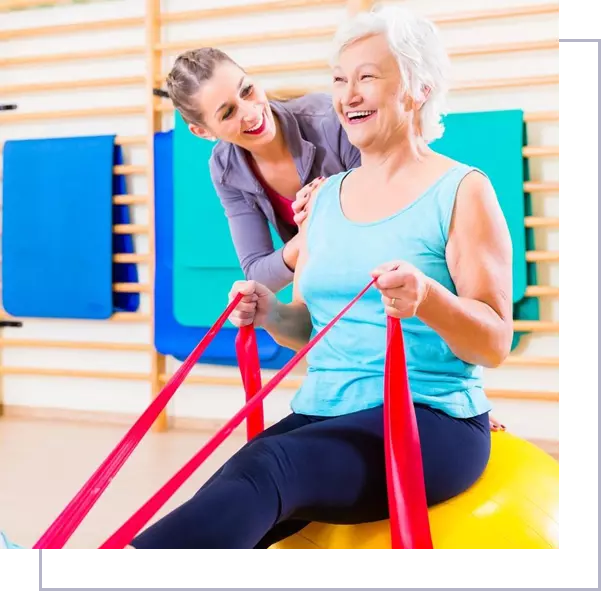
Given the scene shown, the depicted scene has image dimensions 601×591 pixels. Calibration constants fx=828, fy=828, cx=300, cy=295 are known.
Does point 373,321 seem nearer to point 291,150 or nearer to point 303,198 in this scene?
point 303,198

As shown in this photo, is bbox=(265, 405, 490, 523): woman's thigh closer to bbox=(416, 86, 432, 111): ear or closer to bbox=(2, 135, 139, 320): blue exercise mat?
bbox=(416, 86, 432, 111): ear

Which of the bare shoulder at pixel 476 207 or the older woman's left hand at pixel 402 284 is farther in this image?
the bare shoulder at pixel 476 207

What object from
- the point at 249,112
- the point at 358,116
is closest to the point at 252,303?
the point at 358,116

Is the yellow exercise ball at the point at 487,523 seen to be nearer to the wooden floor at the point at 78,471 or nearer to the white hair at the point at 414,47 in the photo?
the white hair at the point at 414,47

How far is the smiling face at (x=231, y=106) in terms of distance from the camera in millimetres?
1675

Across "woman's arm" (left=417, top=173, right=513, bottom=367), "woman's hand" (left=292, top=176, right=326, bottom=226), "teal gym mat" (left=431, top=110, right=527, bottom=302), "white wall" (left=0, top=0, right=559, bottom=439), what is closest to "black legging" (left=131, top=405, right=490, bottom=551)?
"woman's arm" (left=417, top=173, right=513, bottom=367)

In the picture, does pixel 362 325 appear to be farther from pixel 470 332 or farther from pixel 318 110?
pixel 318 110

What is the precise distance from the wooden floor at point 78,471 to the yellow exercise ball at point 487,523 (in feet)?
3.53

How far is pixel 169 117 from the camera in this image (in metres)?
3.27

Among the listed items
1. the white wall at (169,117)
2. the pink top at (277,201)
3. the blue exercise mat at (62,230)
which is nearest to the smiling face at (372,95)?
the pink top at (277,201)

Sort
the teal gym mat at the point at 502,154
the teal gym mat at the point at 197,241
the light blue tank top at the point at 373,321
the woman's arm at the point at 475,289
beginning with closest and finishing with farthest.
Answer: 1. the woman's arm at the point at 475,289
2. the light blue tank top at the point at 373,321
3. the teal gym mat at the point at 502,154
4. the teal gym mat at the point at 197,241

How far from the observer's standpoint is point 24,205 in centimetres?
342

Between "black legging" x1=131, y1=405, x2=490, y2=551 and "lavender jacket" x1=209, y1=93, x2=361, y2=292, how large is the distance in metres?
0.68
